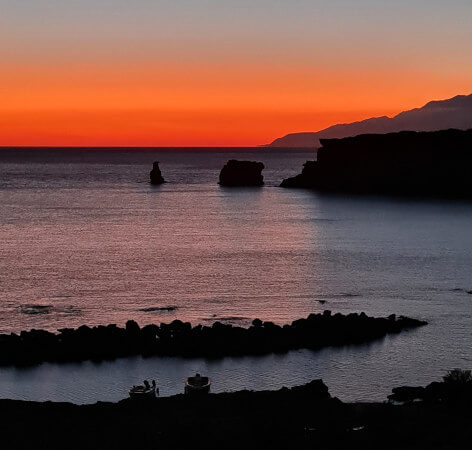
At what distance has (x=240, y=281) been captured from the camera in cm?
5097

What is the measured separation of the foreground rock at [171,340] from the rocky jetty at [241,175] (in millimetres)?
131618

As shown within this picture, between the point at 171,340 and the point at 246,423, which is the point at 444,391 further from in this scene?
the point at 171,340

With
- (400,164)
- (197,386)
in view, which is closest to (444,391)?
(197,386)

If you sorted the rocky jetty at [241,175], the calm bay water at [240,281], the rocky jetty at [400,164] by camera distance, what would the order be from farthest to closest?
the rocky jetty at [241,175] < the rocky jetty at [400,164] < the calm bay water at [240,281]

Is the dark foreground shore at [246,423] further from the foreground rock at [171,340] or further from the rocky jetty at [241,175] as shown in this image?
the rocky jetty at [241,175]

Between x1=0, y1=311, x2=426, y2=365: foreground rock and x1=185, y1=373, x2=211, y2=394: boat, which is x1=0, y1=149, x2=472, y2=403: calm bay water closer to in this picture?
x1=0, y1=311, x2=426, y2=365: foreground rock

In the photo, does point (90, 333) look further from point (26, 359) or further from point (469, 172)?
point (469, 172)

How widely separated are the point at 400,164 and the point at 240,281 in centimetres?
10329

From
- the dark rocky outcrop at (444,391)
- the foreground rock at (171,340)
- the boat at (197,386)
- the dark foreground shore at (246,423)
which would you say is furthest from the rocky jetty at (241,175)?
the dark foreground shore at (246,423)

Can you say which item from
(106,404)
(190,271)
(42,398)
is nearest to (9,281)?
(190,271)

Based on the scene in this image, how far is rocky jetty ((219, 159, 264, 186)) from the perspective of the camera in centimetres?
16812

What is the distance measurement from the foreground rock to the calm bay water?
0.79 m

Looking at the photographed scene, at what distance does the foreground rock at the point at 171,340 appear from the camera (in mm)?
33969

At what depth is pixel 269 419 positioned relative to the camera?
76.3 ft
